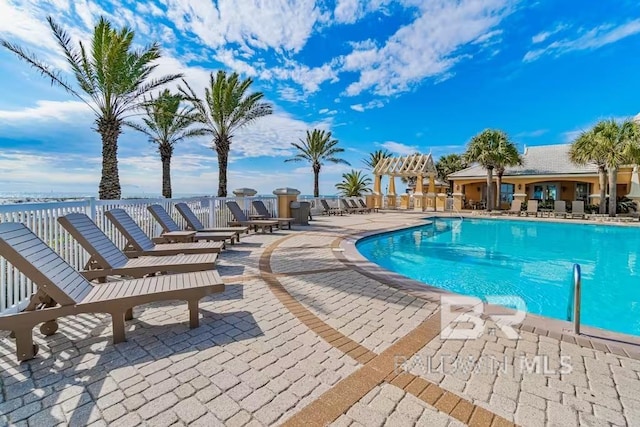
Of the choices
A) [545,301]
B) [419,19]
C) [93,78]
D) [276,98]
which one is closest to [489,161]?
[419,19]

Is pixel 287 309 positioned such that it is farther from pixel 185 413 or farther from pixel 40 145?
pixel 40 145

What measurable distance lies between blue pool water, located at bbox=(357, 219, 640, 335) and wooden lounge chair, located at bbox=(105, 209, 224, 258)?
4.86 m

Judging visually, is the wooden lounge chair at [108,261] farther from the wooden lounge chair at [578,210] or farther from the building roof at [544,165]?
the building roof at [544,165]

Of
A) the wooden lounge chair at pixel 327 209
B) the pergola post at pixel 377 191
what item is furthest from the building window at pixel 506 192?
the wooden lounge chair at pixel 327 209

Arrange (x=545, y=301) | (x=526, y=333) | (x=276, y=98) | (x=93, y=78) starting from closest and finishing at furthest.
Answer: (x=526, y=333)
(x=545, y=301)
(x=93, y=78)
(x=276, y=98)

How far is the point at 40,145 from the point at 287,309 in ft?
75.8

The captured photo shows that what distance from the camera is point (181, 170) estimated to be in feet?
69.7

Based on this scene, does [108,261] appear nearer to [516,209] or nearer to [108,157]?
[108,157]

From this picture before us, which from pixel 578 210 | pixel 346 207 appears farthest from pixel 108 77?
pixel 578 210

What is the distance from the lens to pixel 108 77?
33.7 feet

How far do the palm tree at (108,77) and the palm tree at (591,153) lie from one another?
23.2 m

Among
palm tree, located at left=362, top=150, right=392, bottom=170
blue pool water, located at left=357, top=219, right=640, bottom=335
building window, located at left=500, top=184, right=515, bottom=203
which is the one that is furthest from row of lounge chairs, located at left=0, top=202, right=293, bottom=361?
palm tree, located at left=362, top=150, right=392, bottom=170

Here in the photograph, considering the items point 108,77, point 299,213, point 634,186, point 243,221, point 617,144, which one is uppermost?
point 108,77

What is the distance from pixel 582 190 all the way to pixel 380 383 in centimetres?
3137
